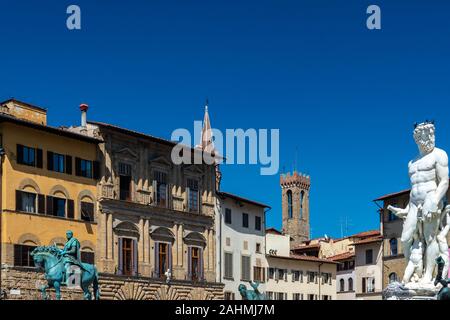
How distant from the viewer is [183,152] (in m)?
62.0

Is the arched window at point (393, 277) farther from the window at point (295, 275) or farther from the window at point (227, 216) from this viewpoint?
the window at point (227, 216)

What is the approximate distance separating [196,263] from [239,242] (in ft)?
18.4

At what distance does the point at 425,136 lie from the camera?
62.2 ft

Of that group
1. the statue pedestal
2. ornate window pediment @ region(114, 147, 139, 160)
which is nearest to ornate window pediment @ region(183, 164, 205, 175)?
ornate window pediment @ region(114, 147, 139, 160)

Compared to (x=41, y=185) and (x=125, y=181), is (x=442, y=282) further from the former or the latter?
(x=125, y=181)

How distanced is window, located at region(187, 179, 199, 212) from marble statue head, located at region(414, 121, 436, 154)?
43.4 meters

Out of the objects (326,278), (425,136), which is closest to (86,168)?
(326,278)

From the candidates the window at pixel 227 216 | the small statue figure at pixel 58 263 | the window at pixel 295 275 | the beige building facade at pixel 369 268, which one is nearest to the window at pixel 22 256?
the small statue figure at pixel 58 263

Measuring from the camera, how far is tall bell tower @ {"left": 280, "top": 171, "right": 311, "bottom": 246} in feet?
501

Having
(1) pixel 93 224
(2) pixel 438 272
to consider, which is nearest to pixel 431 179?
(2) pixel 438 272

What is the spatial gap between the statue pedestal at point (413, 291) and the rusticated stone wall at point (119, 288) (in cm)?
3120

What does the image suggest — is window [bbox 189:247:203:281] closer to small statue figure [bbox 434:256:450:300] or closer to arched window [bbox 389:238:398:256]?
arched window [bbox 389:238:398:256]

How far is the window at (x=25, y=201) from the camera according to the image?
159ft

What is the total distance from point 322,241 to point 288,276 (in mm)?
24482
